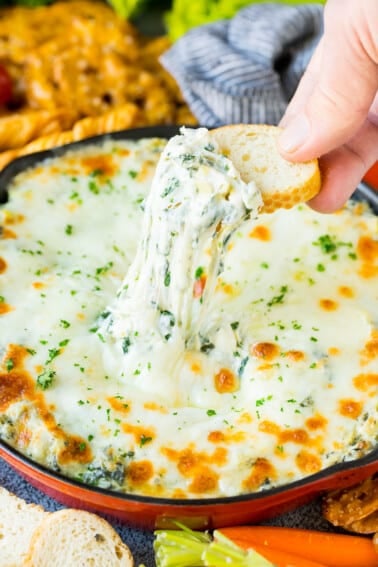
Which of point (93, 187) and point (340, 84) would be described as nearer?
point (340, 84)

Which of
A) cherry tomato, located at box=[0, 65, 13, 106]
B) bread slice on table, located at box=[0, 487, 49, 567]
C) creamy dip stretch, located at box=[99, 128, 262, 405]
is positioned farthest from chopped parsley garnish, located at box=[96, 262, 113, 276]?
cherry tomato, located at box=[0, 65, 13, 106]

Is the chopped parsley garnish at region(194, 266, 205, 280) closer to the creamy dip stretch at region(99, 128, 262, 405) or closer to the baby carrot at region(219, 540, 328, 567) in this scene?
the creamy dip stretch at region(99, 128, 262, 405)

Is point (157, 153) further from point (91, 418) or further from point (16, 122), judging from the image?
point (91, 418)

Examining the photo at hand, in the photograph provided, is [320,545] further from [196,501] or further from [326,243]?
[326,243]

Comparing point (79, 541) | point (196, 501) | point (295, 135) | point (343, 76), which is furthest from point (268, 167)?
point (79, 541)

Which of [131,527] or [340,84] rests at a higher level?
[340,84]

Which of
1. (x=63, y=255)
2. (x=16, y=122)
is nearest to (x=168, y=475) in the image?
(x=63, y=255)
